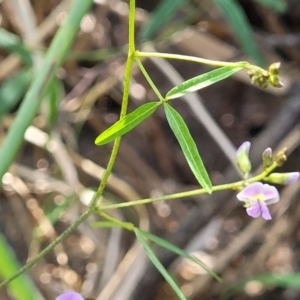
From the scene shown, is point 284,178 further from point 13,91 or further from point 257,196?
point 13,91

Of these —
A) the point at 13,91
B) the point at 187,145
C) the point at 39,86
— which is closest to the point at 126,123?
the point at 187,145

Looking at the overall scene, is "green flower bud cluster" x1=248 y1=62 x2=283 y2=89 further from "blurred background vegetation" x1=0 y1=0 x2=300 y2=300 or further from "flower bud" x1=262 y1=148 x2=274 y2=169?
"blurred background vegetation" x1=0 y1=0 x2=300 y2=300

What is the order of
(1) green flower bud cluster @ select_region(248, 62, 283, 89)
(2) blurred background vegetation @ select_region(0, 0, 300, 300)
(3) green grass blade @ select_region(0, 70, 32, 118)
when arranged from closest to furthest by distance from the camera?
(1) green flower bud cluster @ select_region(248, 62, 283, 89), (3) green grass blade @ select_region(0, 70, 32, 118), (2) blurred background vegetation @ select_region(0, 0, 300, 300)

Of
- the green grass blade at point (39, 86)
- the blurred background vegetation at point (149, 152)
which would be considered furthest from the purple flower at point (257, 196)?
the blurred background vegetation at point (149, 152)

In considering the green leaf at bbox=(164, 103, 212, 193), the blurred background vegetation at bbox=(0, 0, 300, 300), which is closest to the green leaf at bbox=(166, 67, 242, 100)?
the green leaf at bbox=(164, 103, 212, 193)

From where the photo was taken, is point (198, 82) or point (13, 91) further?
point (13, 91)

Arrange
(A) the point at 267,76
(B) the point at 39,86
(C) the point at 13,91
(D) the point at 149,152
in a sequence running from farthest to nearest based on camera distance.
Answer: (D) the point at 149,152 → (C) the point at 13,91 → (B) the point at 39,86 → (A) the point at 267,76

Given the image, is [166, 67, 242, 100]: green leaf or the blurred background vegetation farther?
the blurred background vegetation
